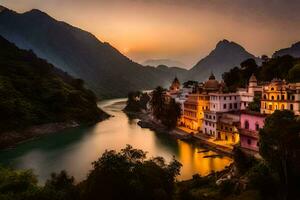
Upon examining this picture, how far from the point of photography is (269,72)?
63438 millimetres

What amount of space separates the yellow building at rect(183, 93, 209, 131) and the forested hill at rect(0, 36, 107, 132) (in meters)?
28.8

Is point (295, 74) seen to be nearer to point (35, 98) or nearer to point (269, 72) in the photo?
point (269, 72)

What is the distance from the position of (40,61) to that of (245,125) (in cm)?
8478

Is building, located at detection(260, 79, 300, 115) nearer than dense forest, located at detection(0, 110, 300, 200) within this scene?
No

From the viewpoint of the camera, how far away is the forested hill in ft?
220

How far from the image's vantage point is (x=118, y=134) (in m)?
64.1

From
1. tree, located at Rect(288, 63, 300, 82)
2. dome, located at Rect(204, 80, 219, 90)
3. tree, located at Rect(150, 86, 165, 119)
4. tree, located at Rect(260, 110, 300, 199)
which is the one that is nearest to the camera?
tree, located at Rect(260, 110, 300, 199)

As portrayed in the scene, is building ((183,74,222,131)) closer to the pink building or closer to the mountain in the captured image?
the pink building

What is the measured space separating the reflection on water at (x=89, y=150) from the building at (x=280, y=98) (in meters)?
8.89

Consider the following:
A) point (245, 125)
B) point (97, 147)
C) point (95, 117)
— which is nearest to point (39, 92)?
point (95, 117)

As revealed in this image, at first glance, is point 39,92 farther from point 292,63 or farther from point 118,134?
point 292,63

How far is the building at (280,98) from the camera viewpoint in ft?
127

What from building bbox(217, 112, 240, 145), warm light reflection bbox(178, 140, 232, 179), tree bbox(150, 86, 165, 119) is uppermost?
tree bbox(150, 86, 165, 119)

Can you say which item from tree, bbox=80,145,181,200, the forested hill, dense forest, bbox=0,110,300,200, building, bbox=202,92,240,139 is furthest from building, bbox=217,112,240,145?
the forested hill
